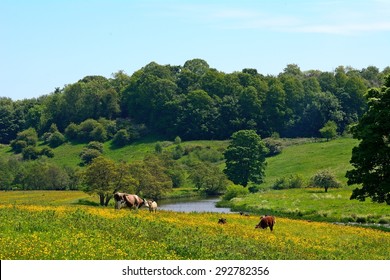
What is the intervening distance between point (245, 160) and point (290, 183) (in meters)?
17.6

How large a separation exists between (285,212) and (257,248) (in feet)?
Answer: 149

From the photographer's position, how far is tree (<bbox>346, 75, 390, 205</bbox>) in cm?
4828

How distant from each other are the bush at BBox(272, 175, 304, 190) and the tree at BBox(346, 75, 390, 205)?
6280 cm

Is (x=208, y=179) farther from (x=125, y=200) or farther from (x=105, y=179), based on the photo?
(x=125, y=200)

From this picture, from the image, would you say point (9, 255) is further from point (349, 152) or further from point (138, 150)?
point (138, 150)

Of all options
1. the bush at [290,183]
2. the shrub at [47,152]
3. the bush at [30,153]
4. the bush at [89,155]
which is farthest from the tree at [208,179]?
the bush at [30,153]

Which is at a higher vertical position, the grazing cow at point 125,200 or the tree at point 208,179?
the grazing cow at point 125,200

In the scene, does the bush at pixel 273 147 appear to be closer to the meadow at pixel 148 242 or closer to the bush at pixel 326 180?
the bush at pixel 326 180

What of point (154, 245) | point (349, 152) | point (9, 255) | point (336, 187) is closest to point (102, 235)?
point (154, 245)

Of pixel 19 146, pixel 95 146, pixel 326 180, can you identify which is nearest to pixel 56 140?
pixel 19 146

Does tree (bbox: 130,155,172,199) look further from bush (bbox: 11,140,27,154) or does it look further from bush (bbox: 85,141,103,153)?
bush (bbox: 11,140,27,154)

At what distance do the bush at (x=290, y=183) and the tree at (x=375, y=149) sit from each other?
2473 inches

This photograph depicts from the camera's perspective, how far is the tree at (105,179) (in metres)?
74.0

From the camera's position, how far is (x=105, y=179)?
74688mm
